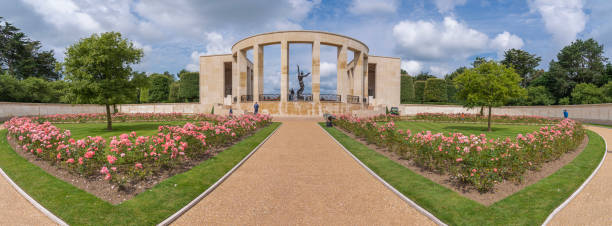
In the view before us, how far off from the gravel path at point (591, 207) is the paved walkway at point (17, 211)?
862 cm

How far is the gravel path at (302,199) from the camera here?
4383mm

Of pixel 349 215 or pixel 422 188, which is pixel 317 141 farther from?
pixel 349 215

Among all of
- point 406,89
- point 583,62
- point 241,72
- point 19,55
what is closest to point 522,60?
point 583,62

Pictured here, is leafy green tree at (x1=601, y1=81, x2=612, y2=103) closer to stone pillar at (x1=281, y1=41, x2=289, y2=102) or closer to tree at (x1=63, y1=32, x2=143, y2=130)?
stone pillar at (x1=281, y1=41, x2=289, y2=102)

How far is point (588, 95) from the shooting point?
32.9 meters

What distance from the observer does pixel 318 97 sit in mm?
29531

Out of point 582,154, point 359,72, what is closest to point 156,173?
point 582,154

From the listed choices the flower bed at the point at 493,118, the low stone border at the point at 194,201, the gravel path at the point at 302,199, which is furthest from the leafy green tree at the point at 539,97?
the low stone border at the point at 194,201

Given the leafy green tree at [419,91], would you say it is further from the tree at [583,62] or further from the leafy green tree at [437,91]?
the tree at [583,62]

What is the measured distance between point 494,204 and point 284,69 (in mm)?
26742

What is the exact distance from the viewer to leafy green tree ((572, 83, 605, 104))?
3172 centimetres

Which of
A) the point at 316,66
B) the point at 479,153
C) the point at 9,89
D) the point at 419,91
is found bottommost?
the point at 479,153

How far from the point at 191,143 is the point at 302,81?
78.9 ft

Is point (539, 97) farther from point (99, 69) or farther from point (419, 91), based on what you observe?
point (99, 69)
